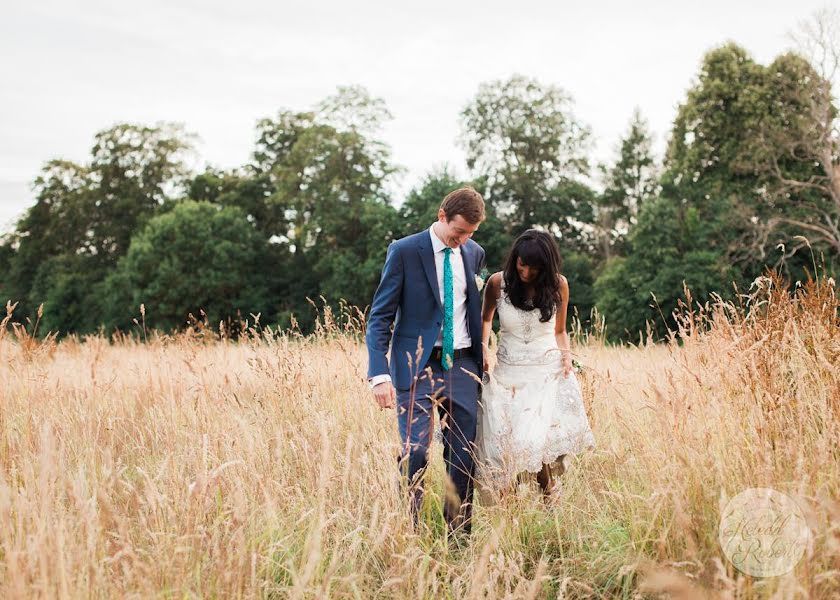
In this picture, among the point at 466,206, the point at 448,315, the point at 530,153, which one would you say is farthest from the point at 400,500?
the point at 530,153

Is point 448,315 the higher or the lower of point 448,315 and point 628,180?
the lower

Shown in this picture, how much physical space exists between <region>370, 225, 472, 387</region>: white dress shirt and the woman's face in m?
0.32

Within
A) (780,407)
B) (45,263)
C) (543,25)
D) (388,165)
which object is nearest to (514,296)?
(780,407)

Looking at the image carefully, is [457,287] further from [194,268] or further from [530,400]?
[194,268]

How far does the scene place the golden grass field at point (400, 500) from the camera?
219cm

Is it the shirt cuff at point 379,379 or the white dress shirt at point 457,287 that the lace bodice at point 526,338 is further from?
the shirt cuff at point 379,379

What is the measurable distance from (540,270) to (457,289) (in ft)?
1.64

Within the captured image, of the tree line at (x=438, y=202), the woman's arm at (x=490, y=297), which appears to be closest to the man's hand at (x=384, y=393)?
the woman's arm at (x=490, y=297)

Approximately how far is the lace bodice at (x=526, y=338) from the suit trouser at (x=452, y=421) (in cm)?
27

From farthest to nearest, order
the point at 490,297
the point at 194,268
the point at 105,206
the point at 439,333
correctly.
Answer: the point at 105,206
the point at 194,268
the point at 490,297
the point at 439,333

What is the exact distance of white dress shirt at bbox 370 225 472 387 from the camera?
3830 mm

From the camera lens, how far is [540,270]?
3.92m

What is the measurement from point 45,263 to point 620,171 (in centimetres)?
3294

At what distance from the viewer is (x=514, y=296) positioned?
13.0ft
